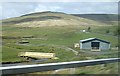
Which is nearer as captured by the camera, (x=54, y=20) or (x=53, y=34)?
(x=53, y=34)

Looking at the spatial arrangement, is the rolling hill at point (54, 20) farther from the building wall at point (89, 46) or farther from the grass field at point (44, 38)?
the building wall at point (89, 46)

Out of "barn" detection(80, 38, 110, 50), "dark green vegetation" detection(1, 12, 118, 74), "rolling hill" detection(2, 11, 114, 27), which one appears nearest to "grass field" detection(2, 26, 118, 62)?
"dark green vegetation" detection(1, 12, 118, 74)

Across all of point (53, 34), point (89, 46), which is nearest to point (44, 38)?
point (53, 34)

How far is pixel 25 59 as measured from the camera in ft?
17.7

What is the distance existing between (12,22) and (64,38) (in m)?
1.80

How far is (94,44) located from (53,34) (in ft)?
3.63

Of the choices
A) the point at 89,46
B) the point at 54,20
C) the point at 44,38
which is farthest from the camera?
the point at 54,20

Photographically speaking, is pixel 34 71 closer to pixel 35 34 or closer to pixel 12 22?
pixel 35 34

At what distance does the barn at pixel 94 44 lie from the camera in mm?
6785

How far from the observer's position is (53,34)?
7121 millimetres

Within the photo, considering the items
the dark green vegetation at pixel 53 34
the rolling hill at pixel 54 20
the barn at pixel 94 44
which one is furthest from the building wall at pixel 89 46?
the rolling hill at pixel 54 20

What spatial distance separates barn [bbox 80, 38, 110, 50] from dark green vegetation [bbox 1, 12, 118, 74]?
0.13 m

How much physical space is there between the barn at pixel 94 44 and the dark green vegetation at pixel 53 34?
0.13 m

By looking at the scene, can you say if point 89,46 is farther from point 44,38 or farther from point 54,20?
point 54,20
